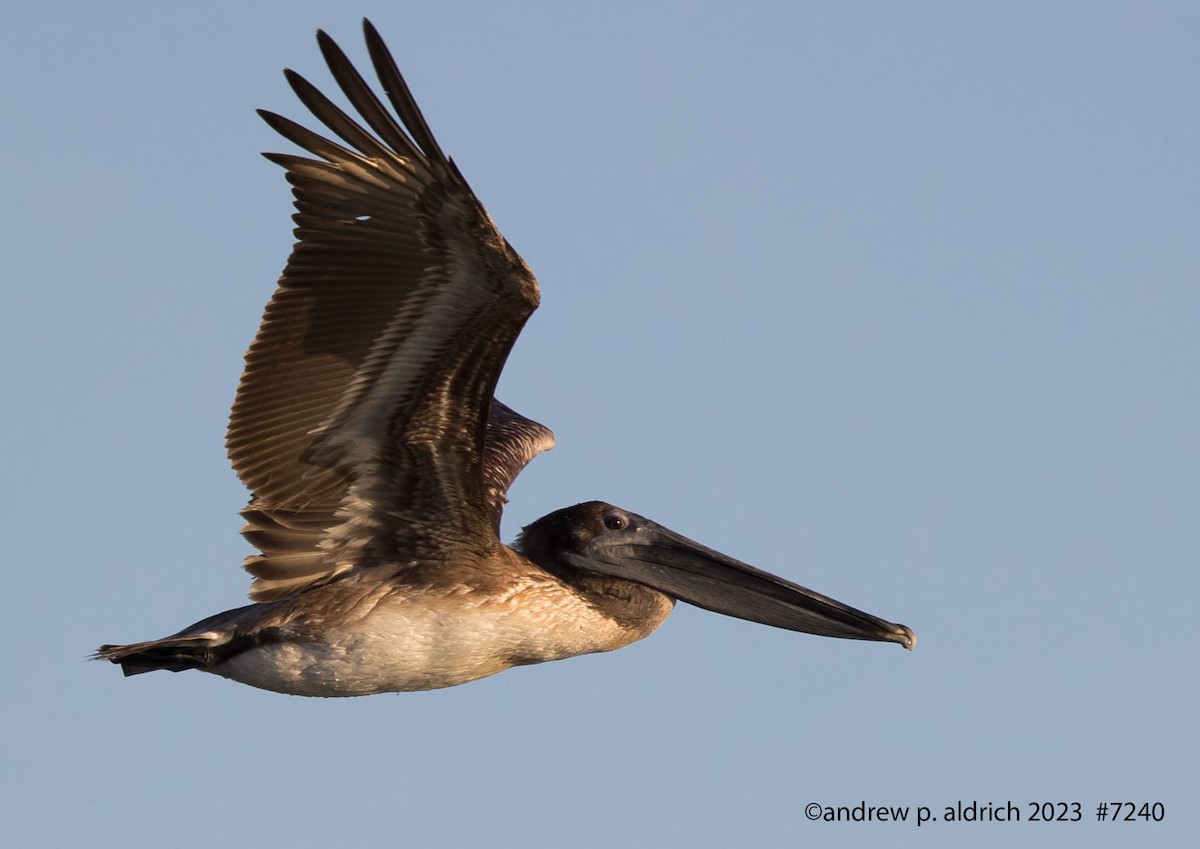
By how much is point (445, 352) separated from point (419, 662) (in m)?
1.75

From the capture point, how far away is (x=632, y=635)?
1155 cm

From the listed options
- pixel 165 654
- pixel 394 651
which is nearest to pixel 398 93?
pixel 394 651

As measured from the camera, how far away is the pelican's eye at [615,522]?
11.7 m

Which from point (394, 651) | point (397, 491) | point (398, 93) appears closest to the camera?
point (398, 93)

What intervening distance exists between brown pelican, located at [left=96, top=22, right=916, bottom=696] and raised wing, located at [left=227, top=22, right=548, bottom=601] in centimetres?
1

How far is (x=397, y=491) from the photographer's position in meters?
10.9

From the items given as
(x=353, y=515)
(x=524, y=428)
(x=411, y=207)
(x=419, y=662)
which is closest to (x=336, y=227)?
(x=411, y=207)

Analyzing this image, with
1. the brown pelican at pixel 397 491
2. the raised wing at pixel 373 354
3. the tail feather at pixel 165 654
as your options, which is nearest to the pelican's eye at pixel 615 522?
the brown pelican at pixel 397 491

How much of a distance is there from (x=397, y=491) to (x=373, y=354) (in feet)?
2.85

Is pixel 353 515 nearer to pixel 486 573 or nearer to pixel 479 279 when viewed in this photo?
pixel 486 573

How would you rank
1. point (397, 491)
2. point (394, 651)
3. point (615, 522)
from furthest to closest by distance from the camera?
point (615, 522) < point (397, 491) < point (394, 651)

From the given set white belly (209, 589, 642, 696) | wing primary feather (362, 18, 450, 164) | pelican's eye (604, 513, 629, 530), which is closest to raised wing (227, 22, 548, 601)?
wing primary feather (362, 18, 450, 164)

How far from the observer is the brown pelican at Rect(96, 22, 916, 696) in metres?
9.97

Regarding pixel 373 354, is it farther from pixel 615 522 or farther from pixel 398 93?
pixel 615 522
